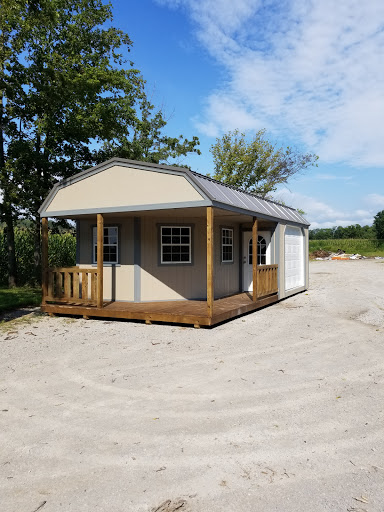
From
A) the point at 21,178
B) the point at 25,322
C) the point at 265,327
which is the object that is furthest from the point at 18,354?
the point at 21,178

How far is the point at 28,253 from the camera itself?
15977 mm

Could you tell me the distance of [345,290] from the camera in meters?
13.9

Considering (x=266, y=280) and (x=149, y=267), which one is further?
(x=266, y=280)

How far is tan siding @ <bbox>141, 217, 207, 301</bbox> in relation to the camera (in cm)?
975

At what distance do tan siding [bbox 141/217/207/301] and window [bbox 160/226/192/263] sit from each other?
15cm

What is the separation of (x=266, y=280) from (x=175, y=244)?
9.09 feet

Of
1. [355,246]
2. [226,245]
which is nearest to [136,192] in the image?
[226,245]

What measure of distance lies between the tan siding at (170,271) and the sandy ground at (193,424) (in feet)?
11.3

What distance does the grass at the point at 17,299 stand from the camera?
10.1 m

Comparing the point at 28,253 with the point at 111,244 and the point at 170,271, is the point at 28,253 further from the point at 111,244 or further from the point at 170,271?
the point at 170,271

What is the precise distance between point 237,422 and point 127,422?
3.30ft

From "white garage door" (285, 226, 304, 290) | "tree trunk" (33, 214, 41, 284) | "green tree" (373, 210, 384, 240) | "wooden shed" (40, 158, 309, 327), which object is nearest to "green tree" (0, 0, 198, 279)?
"tree trunk" (33, 214, 41, 284)

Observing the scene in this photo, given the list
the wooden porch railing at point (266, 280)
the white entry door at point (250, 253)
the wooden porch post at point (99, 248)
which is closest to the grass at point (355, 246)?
the white entry door at point (250, 253)

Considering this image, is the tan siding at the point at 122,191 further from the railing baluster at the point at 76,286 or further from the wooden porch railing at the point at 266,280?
the wooden porch railing at the point at 266,280
